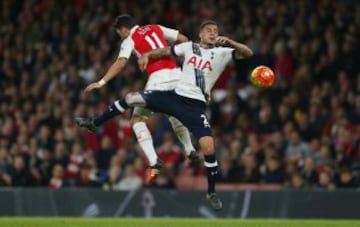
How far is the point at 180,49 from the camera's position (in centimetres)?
1688

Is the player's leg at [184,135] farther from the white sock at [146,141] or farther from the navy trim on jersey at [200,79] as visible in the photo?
the navy trim on jersey at [200,79]

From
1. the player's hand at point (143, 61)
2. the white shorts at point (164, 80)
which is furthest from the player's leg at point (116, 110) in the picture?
the player's hand at point (143, 61)

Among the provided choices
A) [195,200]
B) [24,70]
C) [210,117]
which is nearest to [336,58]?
[210,117]

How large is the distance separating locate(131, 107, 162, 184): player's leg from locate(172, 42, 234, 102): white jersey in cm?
75

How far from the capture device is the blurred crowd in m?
22.8

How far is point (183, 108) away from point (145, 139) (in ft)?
2.74

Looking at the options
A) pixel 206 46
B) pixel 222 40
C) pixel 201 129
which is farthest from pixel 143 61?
pixel 201 129

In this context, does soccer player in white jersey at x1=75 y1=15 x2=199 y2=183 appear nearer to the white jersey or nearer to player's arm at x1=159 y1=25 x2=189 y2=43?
player's arm at x1=159 y1=25 x2=189 y2=43

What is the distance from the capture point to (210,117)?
973 inches

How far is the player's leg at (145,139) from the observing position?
56.7 feet

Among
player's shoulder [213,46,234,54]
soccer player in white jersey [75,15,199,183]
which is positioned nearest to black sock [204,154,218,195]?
soccer player in white jersey [75,15,199,183]

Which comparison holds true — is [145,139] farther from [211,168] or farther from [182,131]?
[211,168]

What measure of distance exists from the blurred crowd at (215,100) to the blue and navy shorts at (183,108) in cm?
531

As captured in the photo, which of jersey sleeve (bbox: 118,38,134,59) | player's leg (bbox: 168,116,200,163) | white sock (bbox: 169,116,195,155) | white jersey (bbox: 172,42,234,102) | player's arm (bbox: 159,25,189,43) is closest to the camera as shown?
white jersey (bbox: 172,42,234,102)
